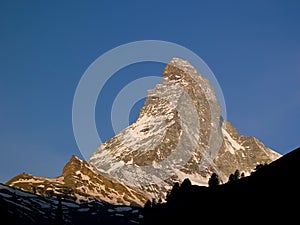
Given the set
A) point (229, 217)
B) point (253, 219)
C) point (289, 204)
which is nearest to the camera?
point (289, 204)

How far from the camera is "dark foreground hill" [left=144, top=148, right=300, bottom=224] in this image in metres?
72.3

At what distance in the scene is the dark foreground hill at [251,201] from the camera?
72312mm

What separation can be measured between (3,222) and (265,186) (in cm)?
6902

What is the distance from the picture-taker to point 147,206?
155 metres

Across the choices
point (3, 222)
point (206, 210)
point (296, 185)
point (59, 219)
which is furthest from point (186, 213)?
point (3, 222)

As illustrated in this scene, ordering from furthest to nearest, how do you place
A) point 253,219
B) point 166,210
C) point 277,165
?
point 166,210 < point 277,165 < point 253,219

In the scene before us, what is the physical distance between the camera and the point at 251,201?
82.2 meters

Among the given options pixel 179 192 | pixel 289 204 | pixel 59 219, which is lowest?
pixel 289 204

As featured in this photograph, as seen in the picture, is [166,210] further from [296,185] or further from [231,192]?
[296,185]

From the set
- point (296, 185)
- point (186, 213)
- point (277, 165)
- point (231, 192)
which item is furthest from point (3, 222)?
point (296, 185)

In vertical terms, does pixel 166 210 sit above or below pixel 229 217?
above

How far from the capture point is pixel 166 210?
11944 cm

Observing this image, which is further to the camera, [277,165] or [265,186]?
[277,165]

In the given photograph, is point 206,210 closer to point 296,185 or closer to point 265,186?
point 265,186
